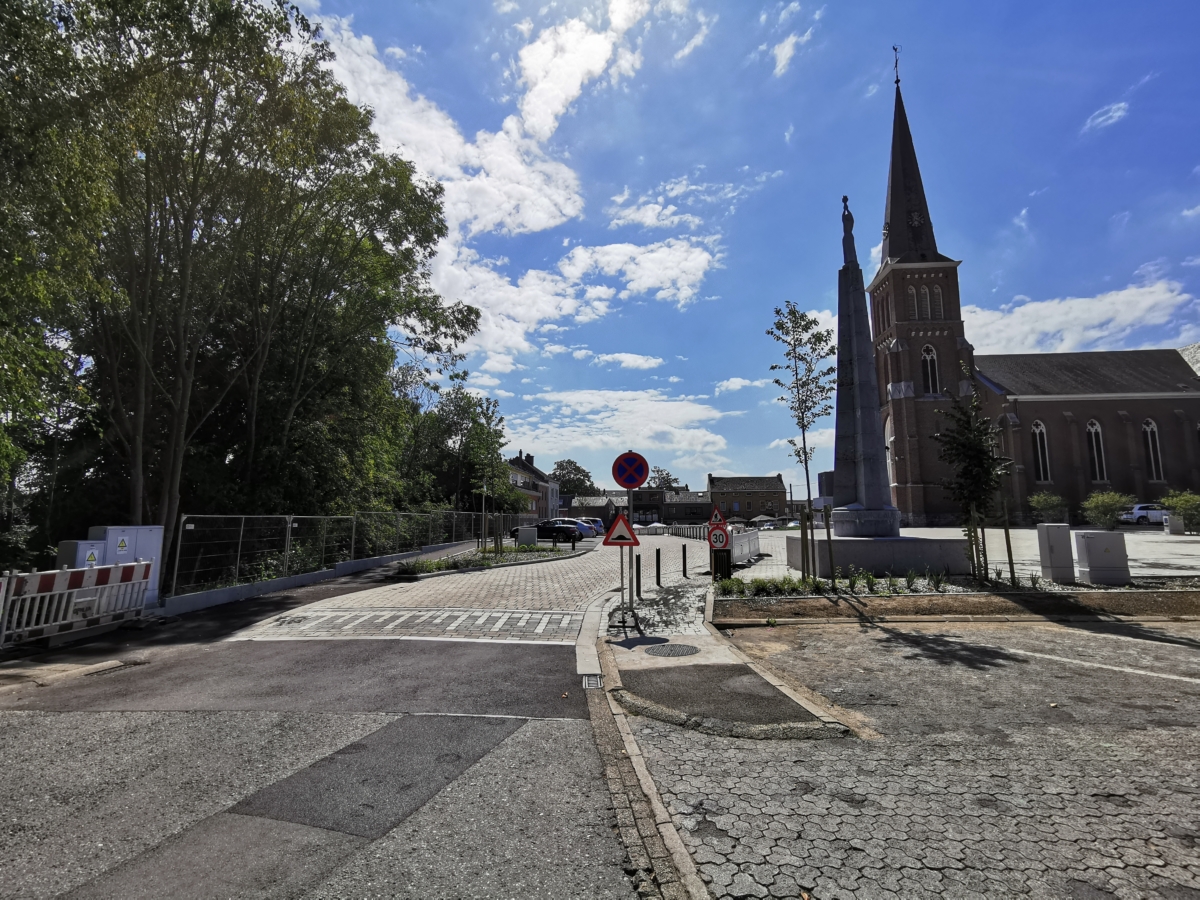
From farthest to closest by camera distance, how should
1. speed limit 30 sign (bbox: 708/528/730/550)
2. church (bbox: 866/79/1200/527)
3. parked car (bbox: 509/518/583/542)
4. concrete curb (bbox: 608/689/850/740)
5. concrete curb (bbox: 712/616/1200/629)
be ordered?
church (bbox: 866/79/1200/527), parked car (bbox: 509/518/583/542), speed limit 30 sign (bbox: 708/528/730/550), concrete curb (bbox: 712/616/1200/629), concrete curb (bbox: 608/689/850/740)

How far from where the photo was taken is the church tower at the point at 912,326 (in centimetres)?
5153

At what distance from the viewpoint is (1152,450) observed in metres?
52.5

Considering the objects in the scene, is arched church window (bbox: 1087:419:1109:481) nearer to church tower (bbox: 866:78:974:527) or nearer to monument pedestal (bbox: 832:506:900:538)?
church tower (bbox: 866:78:974:527)

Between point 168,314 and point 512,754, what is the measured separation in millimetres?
16279

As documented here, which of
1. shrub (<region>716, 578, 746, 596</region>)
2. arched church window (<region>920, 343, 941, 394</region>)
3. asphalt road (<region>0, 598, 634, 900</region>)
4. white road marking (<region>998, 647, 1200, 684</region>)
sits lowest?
asphalt road (<region>0, 598, 634, 900</region>)

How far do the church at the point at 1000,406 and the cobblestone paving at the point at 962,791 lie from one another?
159ft

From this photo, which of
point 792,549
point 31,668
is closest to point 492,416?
point 792,549

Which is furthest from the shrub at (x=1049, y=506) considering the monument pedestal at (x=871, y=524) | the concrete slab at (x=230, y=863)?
the concrete slab at (x=230, y=863)

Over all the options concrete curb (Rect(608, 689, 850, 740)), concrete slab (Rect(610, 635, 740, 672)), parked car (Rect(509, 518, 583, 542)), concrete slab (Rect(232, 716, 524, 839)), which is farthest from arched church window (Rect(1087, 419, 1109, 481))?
concrete slab (Rect(232, 716, 524, 839))

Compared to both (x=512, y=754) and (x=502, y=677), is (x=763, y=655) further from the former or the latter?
(x=512, y=754)

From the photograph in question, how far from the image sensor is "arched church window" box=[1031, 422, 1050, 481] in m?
52.1

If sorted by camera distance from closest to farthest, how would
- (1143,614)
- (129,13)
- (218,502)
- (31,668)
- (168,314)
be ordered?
(31,668) → (1143,614) → (129,13) → (168,314) → (218,502)

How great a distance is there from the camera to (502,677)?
6.81 meters

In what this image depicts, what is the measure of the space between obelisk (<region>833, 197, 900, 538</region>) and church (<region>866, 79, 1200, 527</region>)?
119 feet
